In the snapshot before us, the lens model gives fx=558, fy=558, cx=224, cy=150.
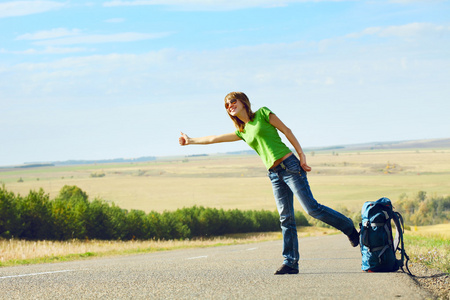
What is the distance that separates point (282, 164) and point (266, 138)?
1.17 ft

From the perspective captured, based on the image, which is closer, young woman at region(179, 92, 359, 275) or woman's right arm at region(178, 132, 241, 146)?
young woman at region(179, 92, 359, 275)

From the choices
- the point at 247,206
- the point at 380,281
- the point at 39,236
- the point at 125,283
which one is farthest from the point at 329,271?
the point at 247,206

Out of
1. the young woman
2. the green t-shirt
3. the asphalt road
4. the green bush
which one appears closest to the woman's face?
the young woman

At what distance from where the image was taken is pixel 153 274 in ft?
22.5

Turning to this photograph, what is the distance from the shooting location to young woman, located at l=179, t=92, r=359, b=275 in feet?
21.3

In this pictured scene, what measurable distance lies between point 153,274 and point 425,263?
3.99 meters

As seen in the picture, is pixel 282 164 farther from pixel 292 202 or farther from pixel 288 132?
pixel 292 202

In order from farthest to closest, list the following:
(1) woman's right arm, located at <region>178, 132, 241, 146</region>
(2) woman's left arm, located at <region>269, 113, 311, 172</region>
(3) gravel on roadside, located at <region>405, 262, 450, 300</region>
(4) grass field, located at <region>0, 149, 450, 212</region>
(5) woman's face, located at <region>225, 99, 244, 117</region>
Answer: (4) grass field, located at <region>0, 149, 450, 212</region>, (1) woman's right arm, located at <region>178, 132, 241, 146</region>, (5) woman's face, located at <region>225, 99, 244, 117</region>, (2) woman's left arm, located at <region>269, 113, 311, 172</region>, (3) gravel on roadside, located at <region>405, 262, 450, 300</region>

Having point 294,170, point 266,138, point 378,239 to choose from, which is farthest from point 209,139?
point 378,239

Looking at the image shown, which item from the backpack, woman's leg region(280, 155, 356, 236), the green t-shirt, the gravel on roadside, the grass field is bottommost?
the grass field

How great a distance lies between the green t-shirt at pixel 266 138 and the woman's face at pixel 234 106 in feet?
0.71

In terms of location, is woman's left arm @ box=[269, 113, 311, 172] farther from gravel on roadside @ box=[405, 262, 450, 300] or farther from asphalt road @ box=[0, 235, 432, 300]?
gravel on roadside @ box=[405, 262, 450, 300]

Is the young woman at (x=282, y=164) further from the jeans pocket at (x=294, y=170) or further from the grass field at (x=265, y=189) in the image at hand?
the grass field at (x=265, y=189)

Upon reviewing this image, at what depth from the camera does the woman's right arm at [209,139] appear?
709cm
